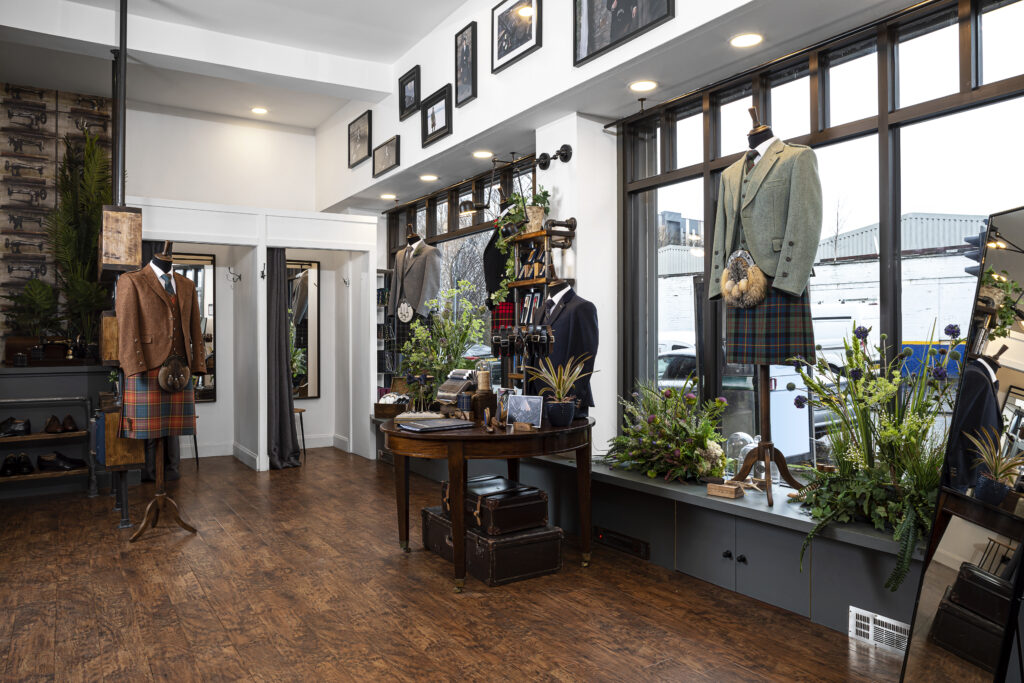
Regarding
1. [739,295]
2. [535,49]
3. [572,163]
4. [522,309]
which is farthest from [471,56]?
[739,295]

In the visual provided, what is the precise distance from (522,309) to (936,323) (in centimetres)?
258

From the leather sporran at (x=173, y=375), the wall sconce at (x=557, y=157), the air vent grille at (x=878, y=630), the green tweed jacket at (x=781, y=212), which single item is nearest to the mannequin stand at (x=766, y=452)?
the green tweed jacket at (x=781, y=212)

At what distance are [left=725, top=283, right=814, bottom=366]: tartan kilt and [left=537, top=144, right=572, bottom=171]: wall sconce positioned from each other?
1925 mm

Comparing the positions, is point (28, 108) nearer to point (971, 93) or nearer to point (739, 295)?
point (739, 295)

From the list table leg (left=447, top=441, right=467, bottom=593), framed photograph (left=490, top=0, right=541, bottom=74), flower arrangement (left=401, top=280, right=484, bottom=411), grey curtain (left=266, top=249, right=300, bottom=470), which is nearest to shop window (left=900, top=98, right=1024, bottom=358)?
table leg (left=447, top=441, right=467, bottom=593)

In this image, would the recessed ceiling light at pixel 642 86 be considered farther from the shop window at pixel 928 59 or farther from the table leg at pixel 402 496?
the table leg at pixel 402 496

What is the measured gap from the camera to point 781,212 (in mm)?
3291

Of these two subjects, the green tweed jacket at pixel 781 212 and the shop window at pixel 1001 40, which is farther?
the green tweed jacket at pixel 781 212

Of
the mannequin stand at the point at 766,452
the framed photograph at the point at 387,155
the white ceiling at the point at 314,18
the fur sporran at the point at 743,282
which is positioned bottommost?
the mannequin stand at the point at 766,452

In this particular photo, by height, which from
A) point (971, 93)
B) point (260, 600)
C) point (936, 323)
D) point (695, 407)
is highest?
point (971, 93)

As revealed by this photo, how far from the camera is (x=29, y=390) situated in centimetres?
553

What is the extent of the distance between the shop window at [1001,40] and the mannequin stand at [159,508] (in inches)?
186

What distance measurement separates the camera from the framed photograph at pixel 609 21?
3.70 meters

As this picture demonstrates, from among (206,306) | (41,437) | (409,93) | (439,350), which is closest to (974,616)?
(439,350)
